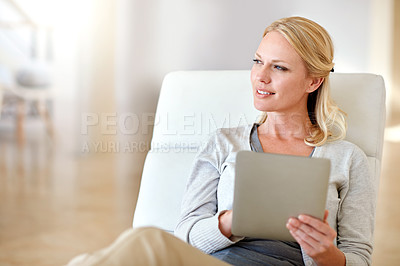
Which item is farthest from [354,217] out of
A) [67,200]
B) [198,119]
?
[67,200]

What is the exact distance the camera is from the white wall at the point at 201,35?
8.84 feet

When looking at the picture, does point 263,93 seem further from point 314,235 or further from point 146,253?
point 146,253

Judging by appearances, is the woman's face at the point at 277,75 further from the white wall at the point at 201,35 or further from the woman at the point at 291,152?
the white wall at the point at 201,35

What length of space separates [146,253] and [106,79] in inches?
94.8

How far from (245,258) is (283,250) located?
0.11 m

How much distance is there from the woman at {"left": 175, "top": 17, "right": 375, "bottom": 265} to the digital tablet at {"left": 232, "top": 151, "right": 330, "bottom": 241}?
0.16 metres

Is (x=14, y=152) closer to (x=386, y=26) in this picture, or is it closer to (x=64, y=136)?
(x=64, y=136)

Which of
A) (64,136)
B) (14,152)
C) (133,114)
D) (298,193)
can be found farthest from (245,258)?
(14,152)

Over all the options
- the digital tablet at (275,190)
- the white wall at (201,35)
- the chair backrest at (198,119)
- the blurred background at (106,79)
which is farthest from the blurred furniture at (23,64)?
the digital tablet at (275,190)

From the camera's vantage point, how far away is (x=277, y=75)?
1460mm

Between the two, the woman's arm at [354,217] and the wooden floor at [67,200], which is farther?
the wooden floor at [67,200]

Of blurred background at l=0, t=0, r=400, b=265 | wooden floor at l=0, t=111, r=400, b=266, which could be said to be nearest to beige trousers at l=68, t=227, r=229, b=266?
wooden floor at l=0, t=111, r=400, b=266

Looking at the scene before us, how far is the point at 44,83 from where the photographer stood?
3.31 metres

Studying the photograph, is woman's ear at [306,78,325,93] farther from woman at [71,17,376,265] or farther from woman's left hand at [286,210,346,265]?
woman's left hand at [286,210,346,265]
